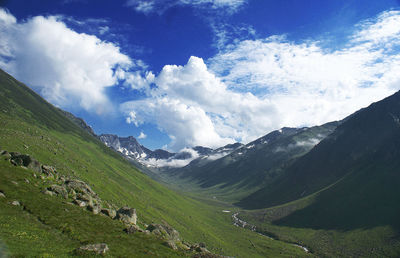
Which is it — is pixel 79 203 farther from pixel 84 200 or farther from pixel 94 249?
pixel 94 249

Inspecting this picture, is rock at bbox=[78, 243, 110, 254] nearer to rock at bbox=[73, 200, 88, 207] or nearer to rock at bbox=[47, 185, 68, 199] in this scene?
rock at bbox=[73, 200, 88, 207]

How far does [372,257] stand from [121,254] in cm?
15744

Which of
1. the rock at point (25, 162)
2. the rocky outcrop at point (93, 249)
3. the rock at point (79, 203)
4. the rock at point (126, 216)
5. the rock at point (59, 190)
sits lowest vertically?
the rock at point (126, 216)

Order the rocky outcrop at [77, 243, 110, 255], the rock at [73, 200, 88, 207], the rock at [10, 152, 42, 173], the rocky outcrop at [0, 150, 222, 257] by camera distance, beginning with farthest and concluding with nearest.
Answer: the rock at [10, 152, 42, 173]
the rock at [73, 200, 88, 207]
the rocky outcrop at [0, 150, 222, 257]
the rocky outcrop at [77, 243, 110, 255]

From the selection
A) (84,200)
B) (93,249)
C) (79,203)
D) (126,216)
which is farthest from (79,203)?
(93,249)

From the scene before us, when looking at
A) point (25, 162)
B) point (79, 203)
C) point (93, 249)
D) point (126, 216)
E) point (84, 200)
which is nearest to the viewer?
point (93, 249)

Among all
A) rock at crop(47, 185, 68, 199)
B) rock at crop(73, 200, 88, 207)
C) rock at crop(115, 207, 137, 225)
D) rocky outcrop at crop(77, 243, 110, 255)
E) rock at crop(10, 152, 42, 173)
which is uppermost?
rock at crop(10, 152, 42, 173)

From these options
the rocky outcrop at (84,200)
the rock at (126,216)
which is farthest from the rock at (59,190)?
the rock at (126,216)

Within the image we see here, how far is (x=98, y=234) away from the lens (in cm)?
3684

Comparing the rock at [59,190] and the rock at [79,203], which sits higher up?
the rock at [59,190]

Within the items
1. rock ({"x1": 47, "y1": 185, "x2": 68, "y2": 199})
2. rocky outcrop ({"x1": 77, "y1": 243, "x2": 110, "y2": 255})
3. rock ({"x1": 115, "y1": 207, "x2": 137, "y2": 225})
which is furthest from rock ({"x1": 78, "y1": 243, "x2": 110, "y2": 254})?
rock ({"x1": 47, "y1": 185, "x2": 68, "y2": 199})

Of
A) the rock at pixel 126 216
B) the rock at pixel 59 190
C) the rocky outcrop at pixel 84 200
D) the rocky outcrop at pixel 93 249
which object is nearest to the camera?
the rocky outcrop at pixel 93 249

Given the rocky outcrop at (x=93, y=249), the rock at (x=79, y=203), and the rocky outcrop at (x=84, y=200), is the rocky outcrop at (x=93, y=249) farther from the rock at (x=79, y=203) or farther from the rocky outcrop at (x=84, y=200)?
the rock at (x=79, y=203)

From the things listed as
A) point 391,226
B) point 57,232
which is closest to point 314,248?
point 391,226
